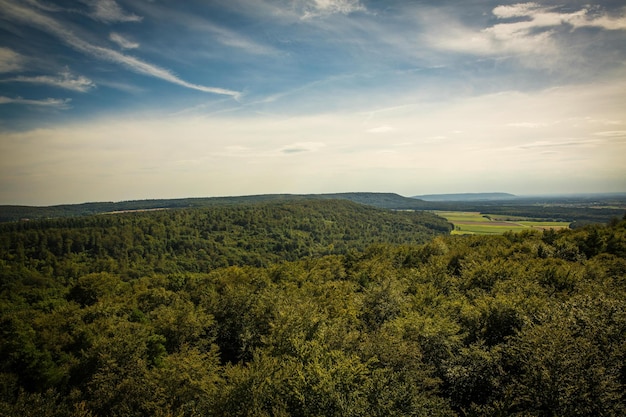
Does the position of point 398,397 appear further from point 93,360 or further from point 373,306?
point 93,360

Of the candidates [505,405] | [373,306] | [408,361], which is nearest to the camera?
[505,405]

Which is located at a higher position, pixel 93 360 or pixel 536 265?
pixel 536 265

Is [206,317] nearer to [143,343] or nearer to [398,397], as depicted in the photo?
[143,343]

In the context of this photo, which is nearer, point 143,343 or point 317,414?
point 317,414

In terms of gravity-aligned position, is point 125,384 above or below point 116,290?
above

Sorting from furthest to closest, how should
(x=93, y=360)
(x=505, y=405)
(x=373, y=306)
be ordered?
(x=373, y=306)
(x=93, y=360)
(x=505, y=405)

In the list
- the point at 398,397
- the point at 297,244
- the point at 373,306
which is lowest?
the point at 297,244

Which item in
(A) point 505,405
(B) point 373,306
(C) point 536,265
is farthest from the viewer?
(C) point 536,265

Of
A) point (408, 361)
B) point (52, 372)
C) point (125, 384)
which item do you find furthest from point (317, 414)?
point (52, 372)

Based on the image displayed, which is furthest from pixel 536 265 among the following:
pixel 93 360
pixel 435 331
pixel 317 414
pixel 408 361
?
pixel 93 360
